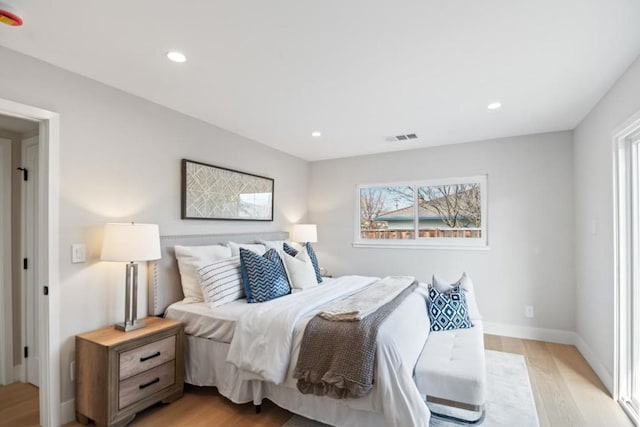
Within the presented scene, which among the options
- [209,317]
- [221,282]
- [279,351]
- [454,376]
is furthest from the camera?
[221,282]

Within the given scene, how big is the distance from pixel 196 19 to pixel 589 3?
6.65 ft

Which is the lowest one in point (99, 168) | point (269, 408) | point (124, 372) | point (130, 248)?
point (269, 408)

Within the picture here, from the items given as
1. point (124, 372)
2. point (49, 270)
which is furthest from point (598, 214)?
point (49, 270)

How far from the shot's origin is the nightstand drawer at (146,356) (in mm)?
2248

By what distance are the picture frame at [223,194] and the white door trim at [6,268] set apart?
147cm

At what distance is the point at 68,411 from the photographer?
7.60ft

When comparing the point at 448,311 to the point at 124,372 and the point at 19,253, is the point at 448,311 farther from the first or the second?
the point at 19,253

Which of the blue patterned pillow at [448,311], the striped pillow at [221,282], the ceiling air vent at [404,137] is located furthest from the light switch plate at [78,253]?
the ceiling air vent at [404,137]

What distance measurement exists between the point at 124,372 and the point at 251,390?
34.5 inches

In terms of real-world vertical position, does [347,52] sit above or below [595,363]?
above

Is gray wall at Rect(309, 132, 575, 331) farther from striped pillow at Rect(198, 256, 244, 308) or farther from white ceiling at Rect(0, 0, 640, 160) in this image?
striped pillow at Rect(198, 256, 244, 308)

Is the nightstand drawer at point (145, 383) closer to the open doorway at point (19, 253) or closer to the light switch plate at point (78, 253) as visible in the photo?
the light switch plate at point (78, 253)

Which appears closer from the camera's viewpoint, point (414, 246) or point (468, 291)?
point (468, 291)

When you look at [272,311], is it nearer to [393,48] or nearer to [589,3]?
[393,48]
